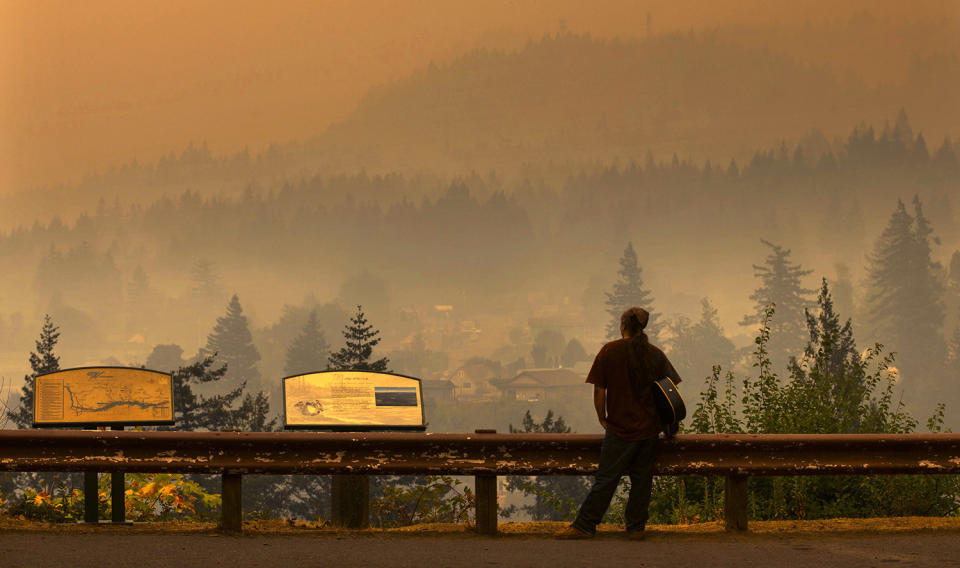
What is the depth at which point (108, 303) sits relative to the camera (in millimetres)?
140625

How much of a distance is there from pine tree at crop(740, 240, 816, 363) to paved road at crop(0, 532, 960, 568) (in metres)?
128

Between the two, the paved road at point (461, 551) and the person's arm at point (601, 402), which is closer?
the paved road at point (461, 551)


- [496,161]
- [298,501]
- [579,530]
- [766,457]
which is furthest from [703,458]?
[496,161]

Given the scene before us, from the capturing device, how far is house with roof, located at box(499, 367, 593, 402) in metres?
132

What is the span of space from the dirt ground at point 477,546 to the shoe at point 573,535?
3.1 inches

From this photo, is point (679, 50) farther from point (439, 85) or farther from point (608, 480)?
point (608, 480)

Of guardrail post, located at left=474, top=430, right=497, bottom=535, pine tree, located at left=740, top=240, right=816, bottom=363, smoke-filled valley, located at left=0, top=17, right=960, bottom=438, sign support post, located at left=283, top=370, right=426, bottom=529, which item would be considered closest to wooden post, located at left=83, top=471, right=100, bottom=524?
sign support post, located at left=283, top=370, right=426, bottom=529

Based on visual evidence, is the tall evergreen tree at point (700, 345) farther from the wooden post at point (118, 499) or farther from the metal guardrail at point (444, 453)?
the wooden post at point (118, 499)

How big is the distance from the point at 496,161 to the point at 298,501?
310 feet

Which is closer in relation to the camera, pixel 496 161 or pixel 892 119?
pixel 892 119

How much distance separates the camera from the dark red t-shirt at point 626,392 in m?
6.29

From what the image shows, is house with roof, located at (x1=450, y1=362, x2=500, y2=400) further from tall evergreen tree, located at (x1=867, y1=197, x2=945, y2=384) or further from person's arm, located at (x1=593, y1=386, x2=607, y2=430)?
person's arm, located at (x1=593, y1=386, x2=607, y2=430)

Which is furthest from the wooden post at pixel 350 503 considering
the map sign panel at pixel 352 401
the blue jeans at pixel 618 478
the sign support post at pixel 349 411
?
the blue jeans at pixel 618 478

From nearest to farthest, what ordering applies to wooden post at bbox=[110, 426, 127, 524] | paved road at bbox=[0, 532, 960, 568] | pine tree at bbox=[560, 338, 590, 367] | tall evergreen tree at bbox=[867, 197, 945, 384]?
paved road at bbox=[0, 532, 960, 568] → wooden post at bbox=[110, 426, 127, 524] → tall evergreen tree at bbox=[867, 197, 945, 384] → pine tree at bbox=[560, 338, 590, 367]
